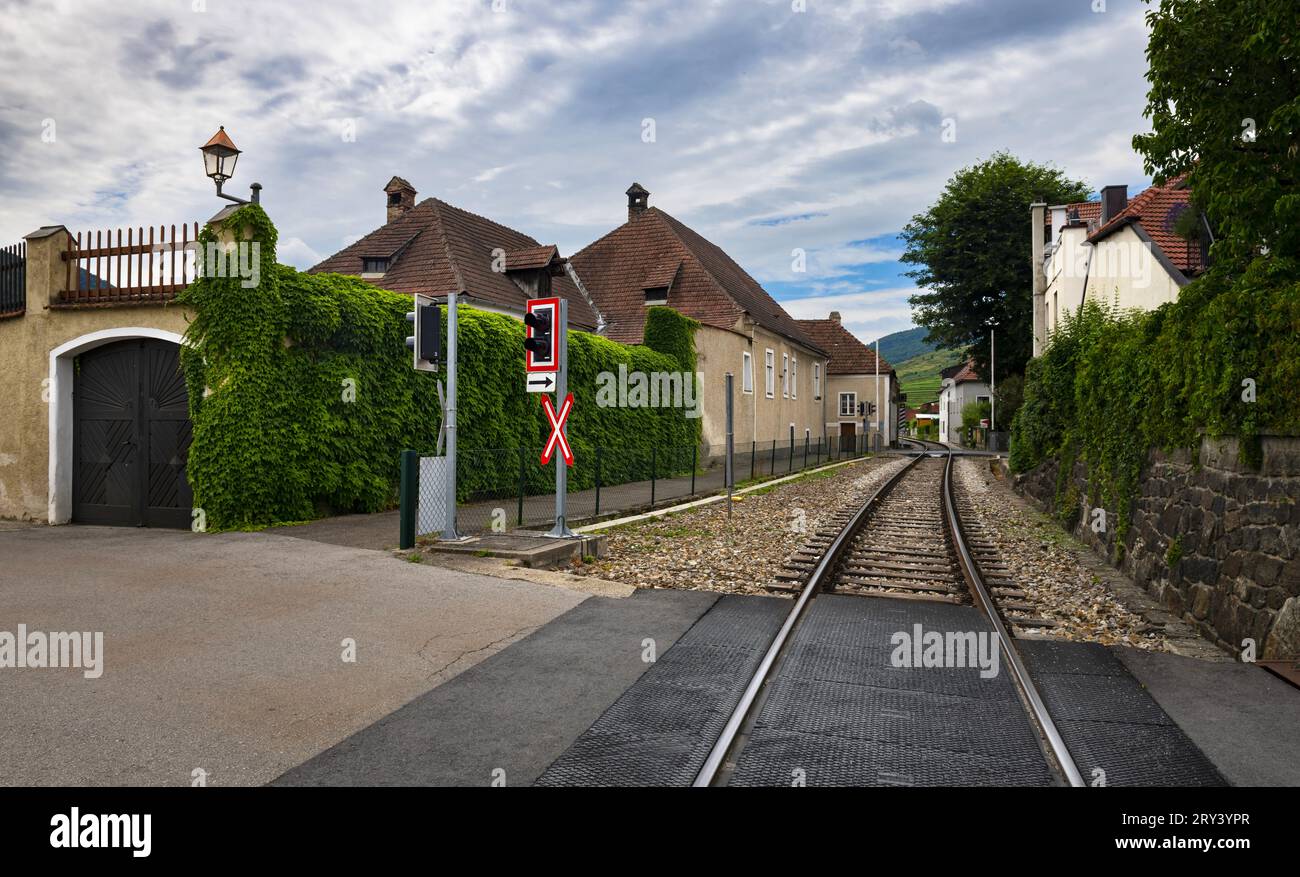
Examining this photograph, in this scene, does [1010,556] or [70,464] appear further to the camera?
[70,464]

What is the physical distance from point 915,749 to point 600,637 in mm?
2754

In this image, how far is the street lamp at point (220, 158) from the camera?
11.5 meters

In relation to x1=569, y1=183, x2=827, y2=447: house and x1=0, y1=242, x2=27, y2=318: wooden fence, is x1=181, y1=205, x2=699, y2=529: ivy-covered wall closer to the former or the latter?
x1=0, y1=242, x2=27, y2=318: wooden fence

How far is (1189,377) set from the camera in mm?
7461

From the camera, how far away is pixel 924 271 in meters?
45.8

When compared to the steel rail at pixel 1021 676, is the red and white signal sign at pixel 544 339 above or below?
above

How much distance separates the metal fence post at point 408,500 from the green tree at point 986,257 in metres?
38.2

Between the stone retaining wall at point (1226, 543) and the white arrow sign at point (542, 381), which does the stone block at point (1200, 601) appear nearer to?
the stone retaining wall at point (1226, 543)

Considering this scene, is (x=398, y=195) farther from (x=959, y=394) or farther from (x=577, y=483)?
(x=959, y=394)

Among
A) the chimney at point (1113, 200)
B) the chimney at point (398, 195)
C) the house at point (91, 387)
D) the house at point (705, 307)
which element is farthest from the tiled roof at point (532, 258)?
the chimney at point (1113, 200)

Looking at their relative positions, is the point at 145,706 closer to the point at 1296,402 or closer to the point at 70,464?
the point at 1296,402

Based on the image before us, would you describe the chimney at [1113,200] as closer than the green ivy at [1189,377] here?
No

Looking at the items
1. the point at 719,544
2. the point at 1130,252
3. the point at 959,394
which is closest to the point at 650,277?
the point at 1130,252
